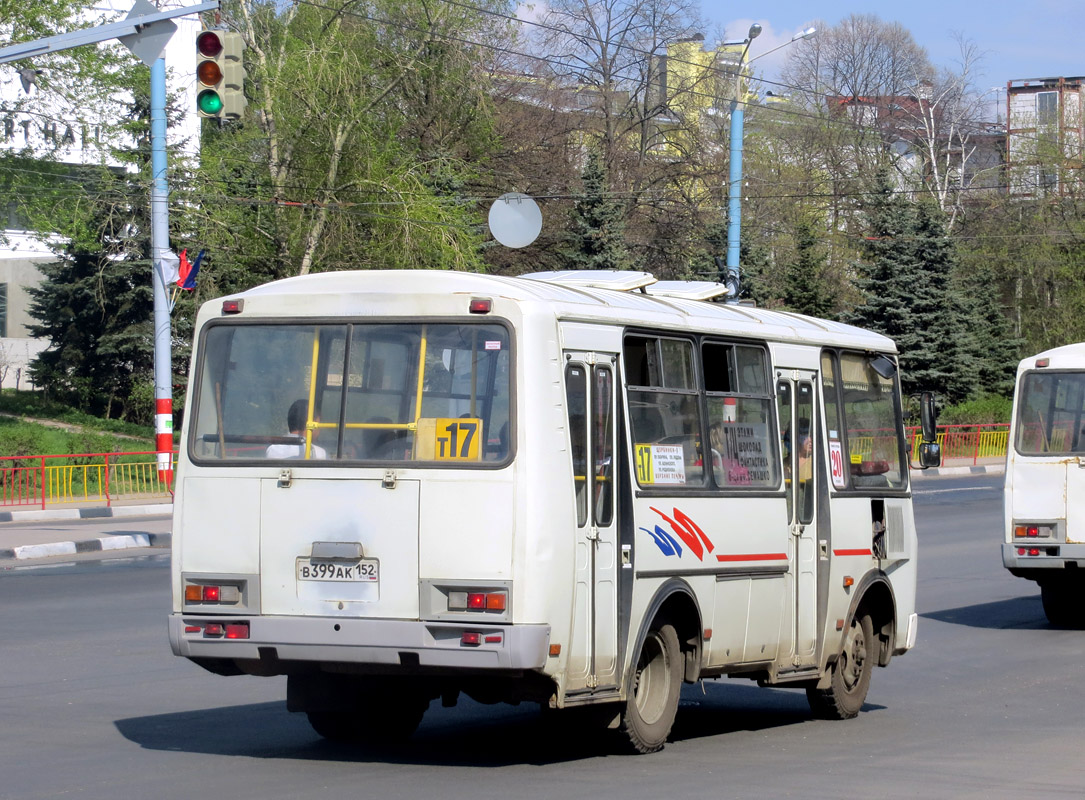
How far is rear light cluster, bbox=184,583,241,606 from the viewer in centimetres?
759

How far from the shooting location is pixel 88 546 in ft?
72.0

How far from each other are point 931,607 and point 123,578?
9399 mm

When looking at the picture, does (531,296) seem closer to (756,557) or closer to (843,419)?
(756,557)

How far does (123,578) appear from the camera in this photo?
1806 cm

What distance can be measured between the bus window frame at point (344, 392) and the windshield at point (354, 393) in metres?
0.01

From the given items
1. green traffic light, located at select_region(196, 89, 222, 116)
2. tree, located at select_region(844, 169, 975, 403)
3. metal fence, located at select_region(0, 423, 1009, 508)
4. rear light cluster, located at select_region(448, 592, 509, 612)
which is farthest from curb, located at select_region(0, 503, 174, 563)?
tree, located at select_region(844, 169, 975, 403)

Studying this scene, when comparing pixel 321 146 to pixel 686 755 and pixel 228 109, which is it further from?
pixel 686 755

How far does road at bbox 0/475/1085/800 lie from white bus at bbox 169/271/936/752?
0.41 metres

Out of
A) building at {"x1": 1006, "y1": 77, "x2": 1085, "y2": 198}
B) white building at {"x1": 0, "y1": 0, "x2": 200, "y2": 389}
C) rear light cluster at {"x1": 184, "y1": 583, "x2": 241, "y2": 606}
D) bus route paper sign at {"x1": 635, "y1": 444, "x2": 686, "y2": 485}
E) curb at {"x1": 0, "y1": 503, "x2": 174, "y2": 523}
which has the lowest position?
curb at {"x1": 0, "y1": 503, "x2": 174, "y2": 523}

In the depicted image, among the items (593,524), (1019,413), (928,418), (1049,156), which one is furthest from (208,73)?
(1049,156)

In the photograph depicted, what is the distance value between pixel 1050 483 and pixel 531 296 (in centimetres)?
969

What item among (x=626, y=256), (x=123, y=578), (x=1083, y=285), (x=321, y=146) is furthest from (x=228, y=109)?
(x=1083, y=285)

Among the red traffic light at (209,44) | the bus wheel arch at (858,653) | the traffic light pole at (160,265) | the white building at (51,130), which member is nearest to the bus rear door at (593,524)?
the bus wheel arch at (858,653)

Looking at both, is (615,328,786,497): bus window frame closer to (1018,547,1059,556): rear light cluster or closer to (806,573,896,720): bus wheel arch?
(806,573,896,720): bus wheel arch
